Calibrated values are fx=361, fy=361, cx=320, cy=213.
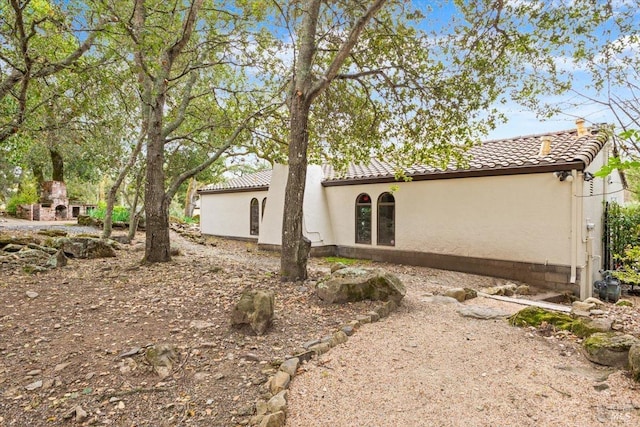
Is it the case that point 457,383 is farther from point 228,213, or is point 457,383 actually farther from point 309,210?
point 228,213

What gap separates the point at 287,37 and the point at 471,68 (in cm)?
417

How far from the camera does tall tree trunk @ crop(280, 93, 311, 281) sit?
6988mm

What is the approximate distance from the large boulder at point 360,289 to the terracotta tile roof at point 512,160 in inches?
183

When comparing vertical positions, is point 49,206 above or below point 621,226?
above

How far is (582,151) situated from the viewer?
8.52 m

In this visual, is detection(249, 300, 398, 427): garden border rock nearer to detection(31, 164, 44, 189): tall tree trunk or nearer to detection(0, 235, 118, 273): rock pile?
detection(0, 235, 118, 273): rock pile

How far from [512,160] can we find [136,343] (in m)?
9.43

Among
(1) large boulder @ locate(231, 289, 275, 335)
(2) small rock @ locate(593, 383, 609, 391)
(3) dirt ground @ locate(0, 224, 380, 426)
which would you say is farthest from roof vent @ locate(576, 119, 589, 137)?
(1) large boulder @ locate(231, 289, 275, 335)

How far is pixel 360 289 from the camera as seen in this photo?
5.80 metres

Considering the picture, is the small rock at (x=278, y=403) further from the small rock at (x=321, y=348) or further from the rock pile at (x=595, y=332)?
the rock pile at (x=595, y=332)

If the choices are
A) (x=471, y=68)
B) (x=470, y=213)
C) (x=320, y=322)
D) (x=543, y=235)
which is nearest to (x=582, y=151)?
(x=543, y=235)

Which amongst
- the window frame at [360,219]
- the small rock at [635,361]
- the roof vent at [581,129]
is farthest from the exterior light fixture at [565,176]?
the small rock at [635,361]

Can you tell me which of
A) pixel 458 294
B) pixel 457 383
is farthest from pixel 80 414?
pixel 458 294

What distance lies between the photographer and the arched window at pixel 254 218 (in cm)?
1650
